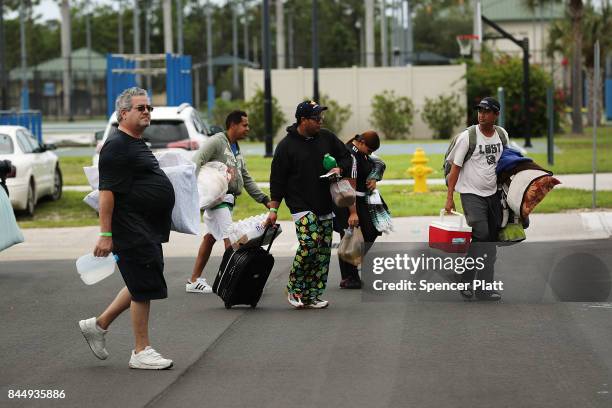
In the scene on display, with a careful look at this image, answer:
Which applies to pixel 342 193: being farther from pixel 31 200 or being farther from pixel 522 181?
pixel 31 200

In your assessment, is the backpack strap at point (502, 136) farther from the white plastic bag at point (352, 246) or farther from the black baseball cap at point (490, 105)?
the white plastic bag at point (352, 246)

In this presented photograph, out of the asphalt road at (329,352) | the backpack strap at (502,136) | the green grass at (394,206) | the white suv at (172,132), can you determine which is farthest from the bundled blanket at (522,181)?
the white suv at (172,132)

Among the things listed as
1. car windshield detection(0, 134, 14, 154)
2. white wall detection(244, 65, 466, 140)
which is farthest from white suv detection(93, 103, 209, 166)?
white wall detection(244, 65, 466, 140)

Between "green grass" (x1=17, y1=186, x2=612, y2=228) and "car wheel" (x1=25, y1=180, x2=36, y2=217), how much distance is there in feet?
0.44

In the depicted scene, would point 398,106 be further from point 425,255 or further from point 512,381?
point 512,381

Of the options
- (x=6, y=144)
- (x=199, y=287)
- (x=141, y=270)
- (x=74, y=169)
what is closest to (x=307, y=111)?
(x=199, y=287)

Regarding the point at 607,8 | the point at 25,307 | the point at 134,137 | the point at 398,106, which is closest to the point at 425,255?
the point at 25,307

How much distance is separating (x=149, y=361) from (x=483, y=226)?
3909 mm

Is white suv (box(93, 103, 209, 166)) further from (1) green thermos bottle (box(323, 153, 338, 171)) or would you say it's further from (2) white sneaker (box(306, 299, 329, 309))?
(1) green thermos bottle (box(323, 153, 338, 171))

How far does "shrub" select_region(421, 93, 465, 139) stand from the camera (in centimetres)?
4822

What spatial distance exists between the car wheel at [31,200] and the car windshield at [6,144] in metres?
0.62

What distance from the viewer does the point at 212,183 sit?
463 inches

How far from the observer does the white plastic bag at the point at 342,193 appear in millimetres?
10742

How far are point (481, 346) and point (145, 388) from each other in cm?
258
